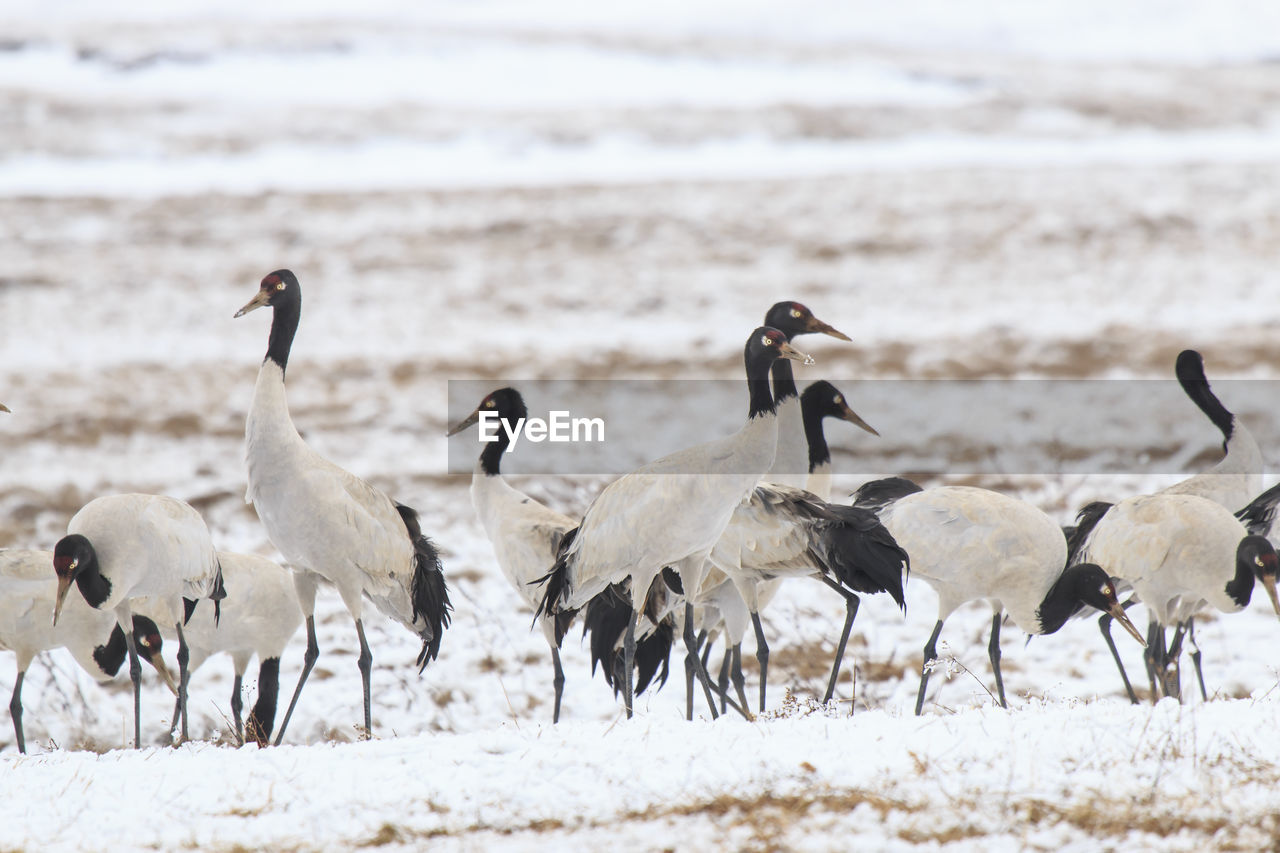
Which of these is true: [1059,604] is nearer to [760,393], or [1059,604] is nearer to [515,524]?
[760,393]

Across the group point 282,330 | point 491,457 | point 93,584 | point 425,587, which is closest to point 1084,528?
point 491,457

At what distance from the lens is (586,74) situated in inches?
1624

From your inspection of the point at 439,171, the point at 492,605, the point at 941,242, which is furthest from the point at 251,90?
the point at 492,605

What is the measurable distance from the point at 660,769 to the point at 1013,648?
460 cm

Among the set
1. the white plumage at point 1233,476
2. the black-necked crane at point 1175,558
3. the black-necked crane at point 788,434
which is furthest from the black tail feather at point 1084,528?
the black-necked crane at point 788,434

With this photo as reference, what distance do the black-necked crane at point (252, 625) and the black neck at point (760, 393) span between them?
10.7 feet

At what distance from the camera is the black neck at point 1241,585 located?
6641 millimetres

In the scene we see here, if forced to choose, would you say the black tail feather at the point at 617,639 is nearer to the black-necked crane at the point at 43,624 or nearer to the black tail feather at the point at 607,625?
the black tail feather at the point at 607,625

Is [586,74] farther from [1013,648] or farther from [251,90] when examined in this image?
[1013,648]

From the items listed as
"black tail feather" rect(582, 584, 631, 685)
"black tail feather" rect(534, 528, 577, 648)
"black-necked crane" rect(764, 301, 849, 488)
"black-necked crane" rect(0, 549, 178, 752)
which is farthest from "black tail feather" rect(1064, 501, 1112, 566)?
"black-necked crane" rect(0, 549, 178, 752)

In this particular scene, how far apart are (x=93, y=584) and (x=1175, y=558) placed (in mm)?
5474

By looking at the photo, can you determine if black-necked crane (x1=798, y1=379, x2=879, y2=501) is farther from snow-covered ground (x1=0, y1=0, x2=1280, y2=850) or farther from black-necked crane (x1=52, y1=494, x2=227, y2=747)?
black-necked crane (x1=52, y1=494, x2=227, y2=747)

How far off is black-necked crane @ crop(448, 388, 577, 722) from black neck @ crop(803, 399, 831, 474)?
1597mm

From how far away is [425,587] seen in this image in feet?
24.4
